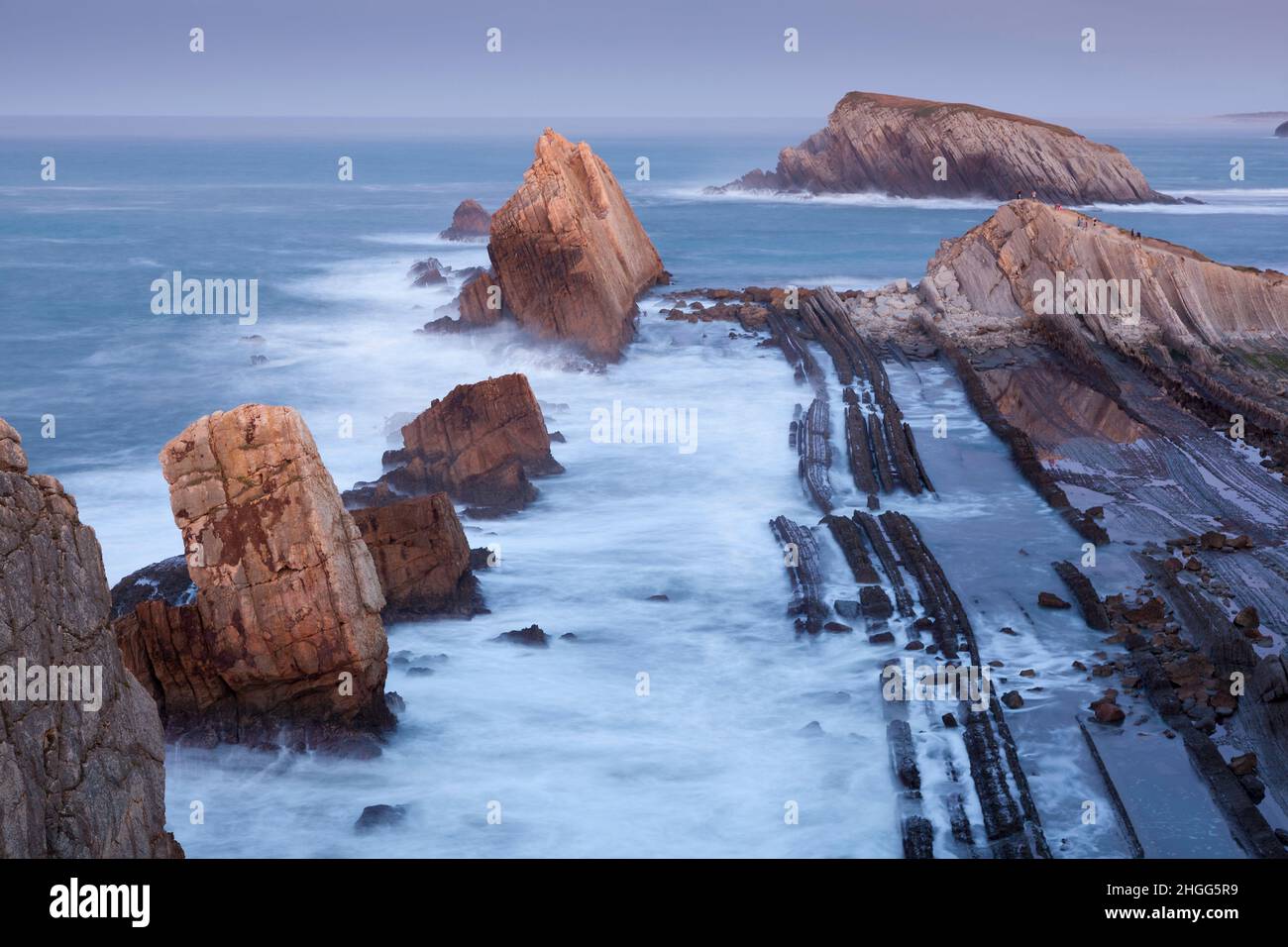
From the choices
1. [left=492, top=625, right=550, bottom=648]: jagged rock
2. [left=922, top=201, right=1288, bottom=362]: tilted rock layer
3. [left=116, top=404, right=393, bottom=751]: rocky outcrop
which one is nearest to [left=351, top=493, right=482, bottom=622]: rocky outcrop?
[left=492, top=625, right=550, bottom=648]: jagged rock

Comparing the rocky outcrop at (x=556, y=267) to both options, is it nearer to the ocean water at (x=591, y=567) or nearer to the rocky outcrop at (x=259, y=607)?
the ocean water at (x=591, y=567)

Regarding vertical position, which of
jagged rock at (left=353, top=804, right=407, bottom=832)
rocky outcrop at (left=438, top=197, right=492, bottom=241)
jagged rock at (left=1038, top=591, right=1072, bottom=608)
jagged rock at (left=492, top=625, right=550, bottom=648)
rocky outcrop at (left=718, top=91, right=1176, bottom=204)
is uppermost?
rocky outcrop at (left=718, top=91, right=1176, bottom=204)

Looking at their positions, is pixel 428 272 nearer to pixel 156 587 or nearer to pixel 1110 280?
pixel 1110 280

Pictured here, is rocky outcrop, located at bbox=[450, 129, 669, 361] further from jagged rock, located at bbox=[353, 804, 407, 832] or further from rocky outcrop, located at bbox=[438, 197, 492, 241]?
rocky outcrop, located at bbox=[438, 197, 492, 241]

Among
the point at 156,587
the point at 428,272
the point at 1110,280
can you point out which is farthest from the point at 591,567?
the point at 428,272

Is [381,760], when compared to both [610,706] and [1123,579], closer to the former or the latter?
[610,706]

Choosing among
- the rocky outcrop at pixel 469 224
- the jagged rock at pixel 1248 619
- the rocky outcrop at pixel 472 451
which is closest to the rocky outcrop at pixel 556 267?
the rocky outcrop at pixel 472 451

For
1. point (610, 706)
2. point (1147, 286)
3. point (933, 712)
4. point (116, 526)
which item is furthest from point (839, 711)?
point (1147, 286)
